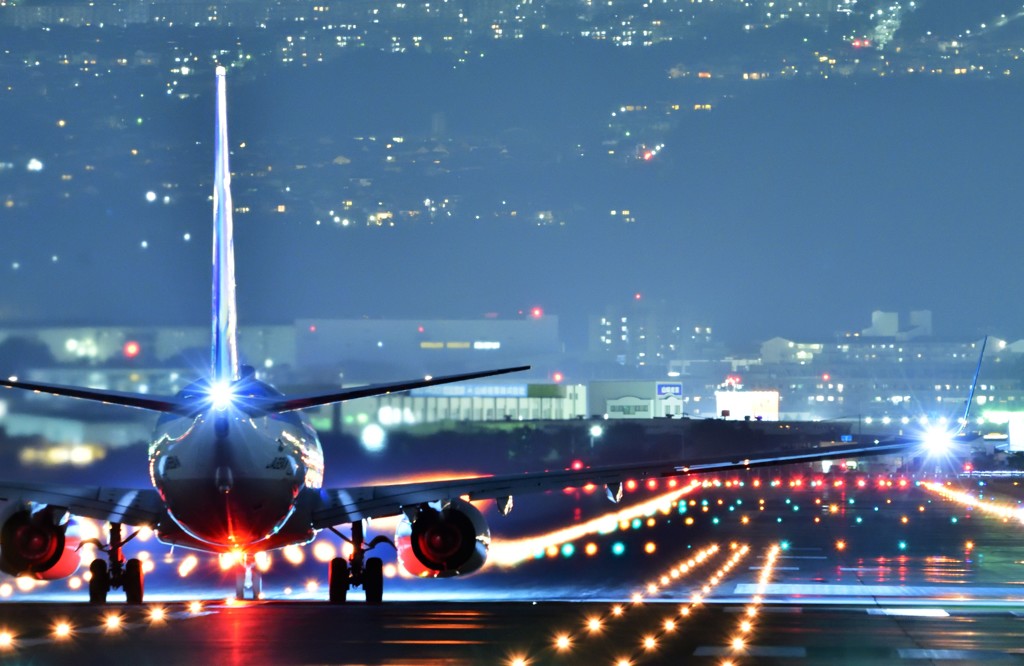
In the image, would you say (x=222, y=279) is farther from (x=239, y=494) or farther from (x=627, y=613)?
(x=627, y=613)

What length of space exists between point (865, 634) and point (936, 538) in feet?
115

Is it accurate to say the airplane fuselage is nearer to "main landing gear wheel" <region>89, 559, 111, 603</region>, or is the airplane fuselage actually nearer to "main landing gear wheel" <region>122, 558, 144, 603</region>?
"main landing gear wheel" <region>122, 558, 144, 603</region>

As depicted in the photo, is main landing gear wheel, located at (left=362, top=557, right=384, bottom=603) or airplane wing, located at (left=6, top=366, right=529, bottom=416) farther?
main landing gear wheel, located at (left=362, top=557, right=384, bottom=603)

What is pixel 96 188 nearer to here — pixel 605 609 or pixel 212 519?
pixel 212 519

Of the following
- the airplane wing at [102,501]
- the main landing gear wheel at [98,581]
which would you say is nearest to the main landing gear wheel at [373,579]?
the airplane wing at [102,501]

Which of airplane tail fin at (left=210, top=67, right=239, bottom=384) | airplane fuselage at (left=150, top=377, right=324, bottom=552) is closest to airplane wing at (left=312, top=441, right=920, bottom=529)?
airplane fuselage at (left=150, top=377, right=324, bottom=552)

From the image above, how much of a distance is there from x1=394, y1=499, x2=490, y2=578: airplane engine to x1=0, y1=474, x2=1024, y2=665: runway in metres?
0.94

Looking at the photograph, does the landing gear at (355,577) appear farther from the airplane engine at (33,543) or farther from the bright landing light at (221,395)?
the airplane engine at (33,543)

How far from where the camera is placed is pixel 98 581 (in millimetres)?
36344

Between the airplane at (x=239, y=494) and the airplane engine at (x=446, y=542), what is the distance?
0.02 meters

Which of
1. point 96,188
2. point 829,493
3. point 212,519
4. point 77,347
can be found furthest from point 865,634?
point 96,188

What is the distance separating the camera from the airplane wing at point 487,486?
37.2m

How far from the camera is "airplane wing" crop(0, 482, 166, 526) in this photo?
36.2 meters

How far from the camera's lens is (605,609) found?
29.9 meters
